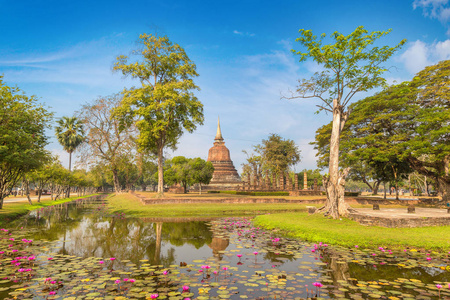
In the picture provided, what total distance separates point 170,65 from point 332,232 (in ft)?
71.2

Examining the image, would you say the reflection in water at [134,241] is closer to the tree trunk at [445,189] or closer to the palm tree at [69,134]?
the tree trunk at [445,189]

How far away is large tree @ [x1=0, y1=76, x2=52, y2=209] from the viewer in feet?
A: 45.8

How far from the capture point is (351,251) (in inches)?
319

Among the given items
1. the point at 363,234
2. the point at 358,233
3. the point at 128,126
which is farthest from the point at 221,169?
the point at 363,234

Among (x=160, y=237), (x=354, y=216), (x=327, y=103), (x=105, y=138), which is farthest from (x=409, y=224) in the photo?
(x=105, y=138)

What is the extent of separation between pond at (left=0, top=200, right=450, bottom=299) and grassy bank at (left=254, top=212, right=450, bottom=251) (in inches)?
23.9

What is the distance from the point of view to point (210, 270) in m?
6.13

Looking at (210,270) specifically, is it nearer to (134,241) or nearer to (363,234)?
(134,241)

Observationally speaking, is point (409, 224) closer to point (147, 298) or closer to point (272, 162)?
point (147, 298)

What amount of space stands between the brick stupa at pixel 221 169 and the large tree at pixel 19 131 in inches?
1701

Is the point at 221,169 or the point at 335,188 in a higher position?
the point at 221,169

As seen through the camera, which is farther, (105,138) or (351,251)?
(105,138)

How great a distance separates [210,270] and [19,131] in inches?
573

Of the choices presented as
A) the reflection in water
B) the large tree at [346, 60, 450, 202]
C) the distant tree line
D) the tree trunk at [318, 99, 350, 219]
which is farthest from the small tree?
the tree trunk at [318, 99, 350, 219]
